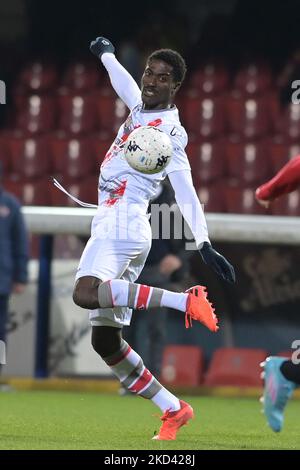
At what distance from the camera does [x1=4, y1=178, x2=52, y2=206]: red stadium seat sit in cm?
1370

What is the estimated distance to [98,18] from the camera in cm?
1581

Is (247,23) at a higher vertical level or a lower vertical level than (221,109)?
higher

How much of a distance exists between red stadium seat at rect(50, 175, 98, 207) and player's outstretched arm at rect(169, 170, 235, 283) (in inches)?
295

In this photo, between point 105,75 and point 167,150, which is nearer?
point 167,150

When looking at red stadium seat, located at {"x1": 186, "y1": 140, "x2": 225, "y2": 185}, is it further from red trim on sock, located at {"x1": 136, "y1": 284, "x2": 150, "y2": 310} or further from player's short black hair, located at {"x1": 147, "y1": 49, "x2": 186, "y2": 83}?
red trim on sock, located at {"x1": 136, "y1": 284, "x2": 150, "y2": 310}

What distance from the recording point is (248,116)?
13.6 m

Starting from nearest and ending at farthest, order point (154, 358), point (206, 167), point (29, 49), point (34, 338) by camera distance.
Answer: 1. point (154, 358)
2. point (34, 338)
3. point (206, 167)
4. point (29, 49)

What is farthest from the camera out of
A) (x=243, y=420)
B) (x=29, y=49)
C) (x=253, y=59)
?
(x=29, y=49)

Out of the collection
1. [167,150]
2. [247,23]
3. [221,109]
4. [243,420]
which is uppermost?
[247,23]

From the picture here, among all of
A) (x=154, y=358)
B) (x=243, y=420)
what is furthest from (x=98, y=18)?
(x=243, y=420)

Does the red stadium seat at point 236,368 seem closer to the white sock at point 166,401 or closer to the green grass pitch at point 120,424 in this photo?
the green grass pitch at point 120,424

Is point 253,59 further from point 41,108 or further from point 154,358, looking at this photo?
point 154,358

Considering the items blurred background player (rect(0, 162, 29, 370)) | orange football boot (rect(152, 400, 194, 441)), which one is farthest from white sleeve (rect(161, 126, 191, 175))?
blurred background player (rect(0, 162, 29, 370))

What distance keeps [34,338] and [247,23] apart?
20.9 ft
